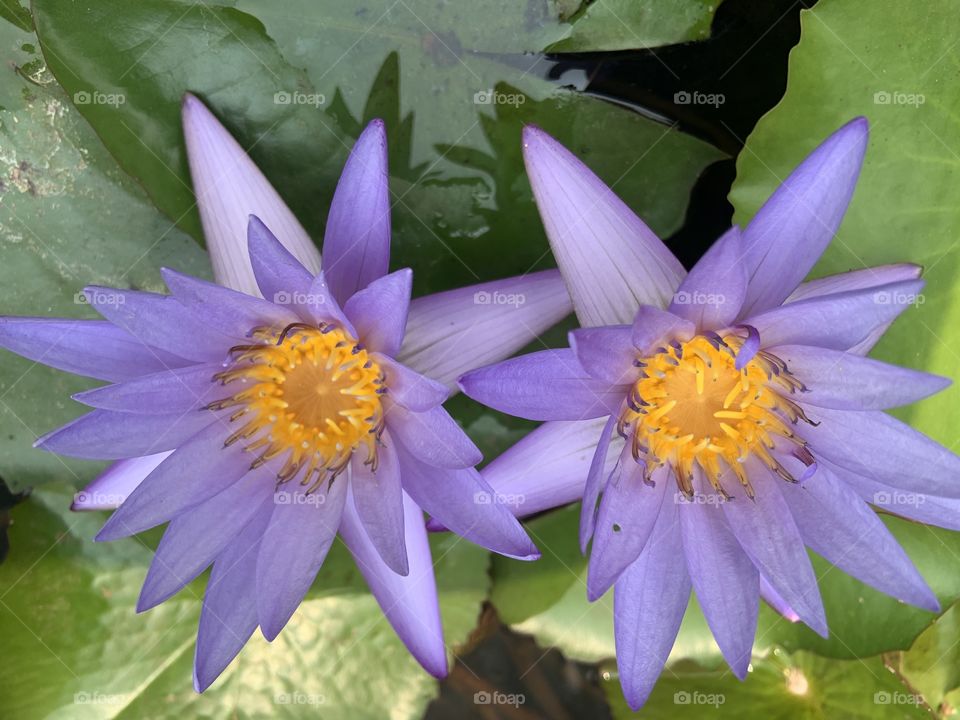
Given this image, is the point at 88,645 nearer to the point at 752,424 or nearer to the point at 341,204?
the point at 341,204

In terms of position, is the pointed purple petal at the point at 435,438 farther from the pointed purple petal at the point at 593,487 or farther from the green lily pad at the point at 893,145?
the green lily pad at the point at 893,145

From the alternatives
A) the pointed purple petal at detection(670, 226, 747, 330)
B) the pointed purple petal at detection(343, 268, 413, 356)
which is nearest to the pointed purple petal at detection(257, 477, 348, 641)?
the pointed purple petal at detection(343, 268, 413, 356)

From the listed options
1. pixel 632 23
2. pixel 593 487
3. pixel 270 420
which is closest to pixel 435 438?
pixel 593 487

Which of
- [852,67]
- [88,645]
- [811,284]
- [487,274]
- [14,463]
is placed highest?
[852,67]

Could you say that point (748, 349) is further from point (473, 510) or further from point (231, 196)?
point (231, 196)

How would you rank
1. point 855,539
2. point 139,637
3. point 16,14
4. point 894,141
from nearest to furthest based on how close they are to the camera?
1. point 855,539
2. point 894,141
3. point 16,14
4. point 139,637

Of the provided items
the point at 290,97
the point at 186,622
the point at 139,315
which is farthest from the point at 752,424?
the point at 186,622

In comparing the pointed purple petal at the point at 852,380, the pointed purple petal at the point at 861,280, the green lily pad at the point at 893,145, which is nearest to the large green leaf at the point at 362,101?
the green lily pad at the point at 893,145
